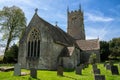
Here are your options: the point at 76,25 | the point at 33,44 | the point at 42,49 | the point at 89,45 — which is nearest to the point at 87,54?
the point at 89,45

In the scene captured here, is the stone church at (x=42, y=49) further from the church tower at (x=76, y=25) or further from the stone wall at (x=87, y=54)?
the church tower at (x=76, y=25)

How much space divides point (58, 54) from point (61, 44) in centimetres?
202

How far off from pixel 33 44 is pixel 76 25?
28.2m

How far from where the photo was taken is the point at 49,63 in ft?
79.9

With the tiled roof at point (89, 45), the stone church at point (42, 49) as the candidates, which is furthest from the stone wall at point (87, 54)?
the stone church at point (42, 49)

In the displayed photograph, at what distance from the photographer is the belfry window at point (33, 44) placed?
25.8 metres

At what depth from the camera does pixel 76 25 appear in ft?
172

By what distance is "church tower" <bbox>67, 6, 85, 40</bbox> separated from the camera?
168ft

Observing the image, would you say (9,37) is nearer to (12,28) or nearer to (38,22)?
(12,28)

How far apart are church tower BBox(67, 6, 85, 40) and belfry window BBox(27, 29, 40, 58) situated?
26155mm

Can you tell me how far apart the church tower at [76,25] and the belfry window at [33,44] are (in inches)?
1030

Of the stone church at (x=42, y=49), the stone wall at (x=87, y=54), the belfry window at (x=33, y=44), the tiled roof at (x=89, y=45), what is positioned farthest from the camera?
the tiled roof at (x=89, y=45)

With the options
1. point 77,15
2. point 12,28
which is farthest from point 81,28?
point 12,28

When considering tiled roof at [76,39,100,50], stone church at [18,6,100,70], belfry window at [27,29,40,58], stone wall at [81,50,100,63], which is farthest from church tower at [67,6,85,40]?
belfry window at [27,29,40,58]
